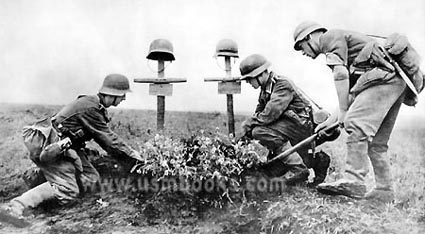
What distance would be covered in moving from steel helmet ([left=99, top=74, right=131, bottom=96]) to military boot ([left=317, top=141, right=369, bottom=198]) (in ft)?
7.09

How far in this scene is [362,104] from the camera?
19.1ft

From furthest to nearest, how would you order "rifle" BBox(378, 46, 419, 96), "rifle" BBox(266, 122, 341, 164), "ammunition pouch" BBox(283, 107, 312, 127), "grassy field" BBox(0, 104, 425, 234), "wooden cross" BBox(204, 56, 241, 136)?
"wooden cross" BBox(204, 56, 241, 136)
"ammunition pouch" BBox(283, 107, 312, 127)
"rifle" BBox(266, 122, 341, 164)
"rifle" BBox(378, 46, 419, 96)
"grassy field" BBox(0, 104, 425, 234)

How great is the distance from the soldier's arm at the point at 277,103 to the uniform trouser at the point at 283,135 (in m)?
0.06

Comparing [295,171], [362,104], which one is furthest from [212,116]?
[362,104]

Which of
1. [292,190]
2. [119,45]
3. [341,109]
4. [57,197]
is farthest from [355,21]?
[57,197]

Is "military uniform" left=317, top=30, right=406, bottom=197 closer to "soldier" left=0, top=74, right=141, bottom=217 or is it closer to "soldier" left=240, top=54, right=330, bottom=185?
"soldier" left=240, top=54, right=330, bottom=185

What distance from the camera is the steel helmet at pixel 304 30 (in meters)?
6.10

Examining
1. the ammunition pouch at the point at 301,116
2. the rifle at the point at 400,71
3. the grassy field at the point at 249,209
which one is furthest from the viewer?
the ammunition pouch at the point at 301,116

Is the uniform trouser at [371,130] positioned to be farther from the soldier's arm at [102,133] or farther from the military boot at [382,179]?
the soldier's arm at [102,133]

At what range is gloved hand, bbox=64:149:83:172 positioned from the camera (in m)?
5.99

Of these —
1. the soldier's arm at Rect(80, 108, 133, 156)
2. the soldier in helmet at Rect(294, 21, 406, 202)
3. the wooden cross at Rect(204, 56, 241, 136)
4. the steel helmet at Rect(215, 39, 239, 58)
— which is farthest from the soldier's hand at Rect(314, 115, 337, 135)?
the soldier's arm at Rect(80, 108, 133, 156)

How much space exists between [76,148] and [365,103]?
2707mm

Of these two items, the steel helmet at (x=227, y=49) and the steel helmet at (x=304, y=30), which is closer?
the steel helmet at (x=304, y=30)

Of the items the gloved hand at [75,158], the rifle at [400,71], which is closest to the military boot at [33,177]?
the gloved hand at [75,158]
